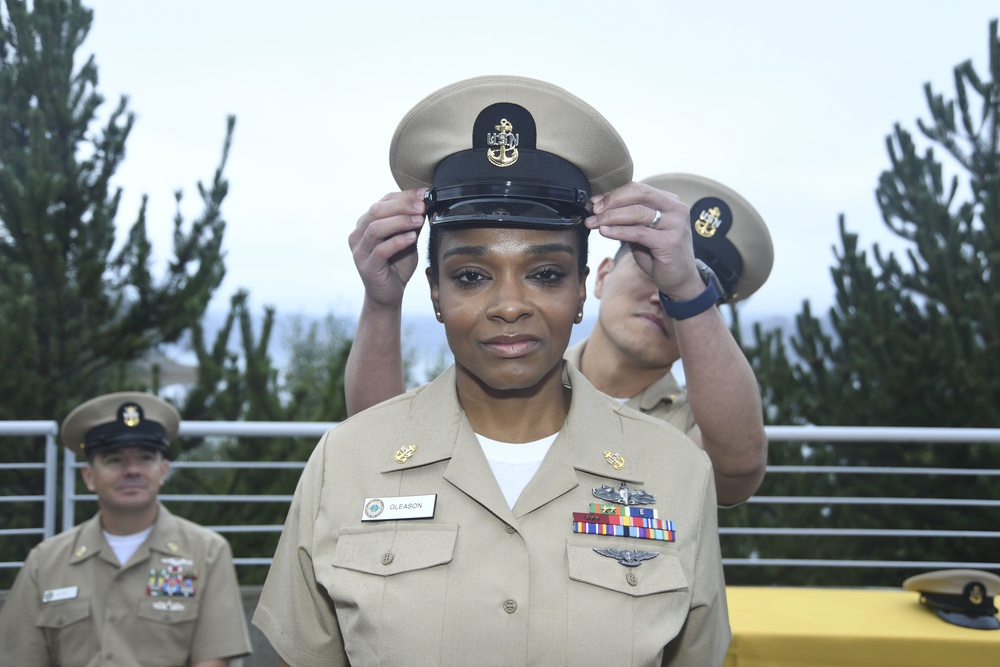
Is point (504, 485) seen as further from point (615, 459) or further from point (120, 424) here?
point (120, 424)

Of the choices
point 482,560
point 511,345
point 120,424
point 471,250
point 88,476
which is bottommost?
point 88,476

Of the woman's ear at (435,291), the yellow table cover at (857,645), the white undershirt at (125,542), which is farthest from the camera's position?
the white undershirt at (125,542)

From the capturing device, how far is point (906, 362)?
739 cm

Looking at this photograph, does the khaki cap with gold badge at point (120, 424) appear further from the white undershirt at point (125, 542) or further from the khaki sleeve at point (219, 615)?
the khaki sleeve at point (219, 615)

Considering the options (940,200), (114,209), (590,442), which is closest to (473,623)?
(590,442)

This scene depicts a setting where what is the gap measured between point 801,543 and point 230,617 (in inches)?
206

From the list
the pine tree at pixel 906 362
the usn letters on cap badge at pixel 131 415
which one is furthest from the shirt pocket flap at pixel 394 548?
the pine tree at pixel 906 362

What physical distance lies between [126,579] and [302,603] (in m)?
2.63

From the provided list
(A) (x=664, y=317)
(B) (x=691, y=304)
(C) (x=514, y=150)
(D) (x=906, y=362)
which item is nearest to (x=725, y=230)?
(A) (x=664, y=317)

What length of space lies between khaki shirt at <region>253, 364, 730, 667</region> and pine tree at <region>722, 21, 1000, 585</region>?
600 cm

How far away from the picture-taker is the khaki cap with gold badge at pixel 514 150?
5.08 ft

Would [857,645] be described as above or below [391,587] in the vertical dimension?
below

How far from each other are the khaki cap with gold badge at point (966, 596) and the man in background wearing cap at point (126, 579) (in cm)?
248

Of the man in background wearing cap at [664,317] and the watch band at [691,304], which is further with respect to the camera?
the watch band at [691,304]
